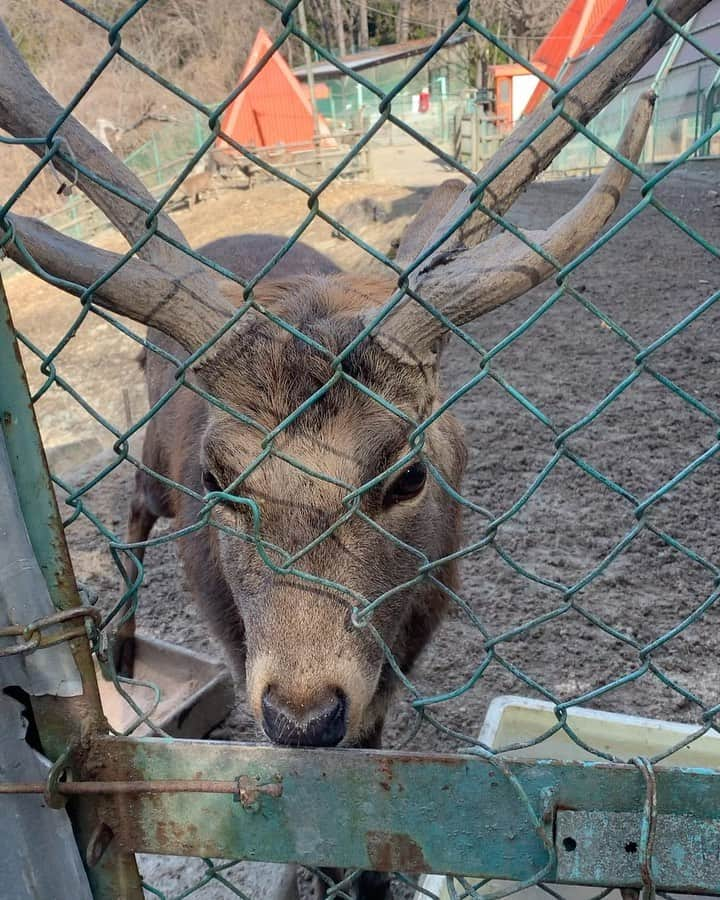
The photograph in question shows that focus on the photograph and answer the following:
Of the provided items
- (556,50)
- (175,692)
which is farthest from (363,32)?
(175,692)

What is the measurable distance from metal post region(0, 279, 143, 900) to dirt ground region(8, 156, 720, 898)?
0.86m

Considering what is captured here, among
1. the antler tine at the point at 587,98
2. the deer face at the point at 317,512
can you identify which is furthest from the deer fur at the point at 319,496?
the antler tine at the point at 587,98

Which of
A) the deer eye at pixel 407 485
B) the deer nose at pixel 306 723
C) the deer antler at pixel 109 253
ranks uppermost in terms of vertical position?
the deer antler at pixel 109 253

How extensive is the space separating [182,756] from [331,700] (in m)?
0.41

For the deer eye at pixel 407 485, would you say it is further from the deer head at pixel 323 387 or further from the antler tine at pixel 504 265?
the antler tine at pixel 504 265

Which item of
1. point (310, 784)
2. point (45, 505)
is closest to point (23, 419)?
point (45, 505)

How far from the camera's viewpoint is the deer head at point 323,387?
1.68m

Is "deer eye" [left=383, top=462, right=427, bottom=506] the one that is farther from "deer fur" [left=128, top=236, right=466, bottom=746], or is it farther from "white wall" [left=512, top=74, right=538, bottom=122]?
"white wall" [left=512, top=74, right=538, bottom=122]

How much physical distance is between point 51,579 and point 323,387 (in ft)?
2.10

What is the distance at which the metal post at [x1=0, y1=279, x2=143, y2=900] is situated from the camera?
142cm

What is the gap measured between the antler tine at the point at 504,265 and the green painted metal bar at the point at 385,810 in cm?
100

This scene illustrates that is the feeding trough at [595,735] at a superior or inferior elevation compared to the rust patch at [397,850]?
inferior

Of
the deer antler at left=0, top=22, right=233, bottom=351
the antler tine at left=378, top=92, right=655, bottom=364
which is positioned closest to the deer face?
the antler tine at left=378, top=92, right=655, bottom=364

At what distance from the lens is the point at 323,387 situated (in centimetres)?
154
